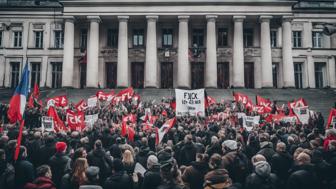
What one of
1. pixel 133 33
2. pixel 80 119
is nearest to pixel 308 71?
pixel 133 33

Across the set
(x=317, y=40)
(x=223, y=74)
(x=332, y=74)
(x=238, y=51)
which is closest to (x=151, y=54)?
(x=223, y=74)

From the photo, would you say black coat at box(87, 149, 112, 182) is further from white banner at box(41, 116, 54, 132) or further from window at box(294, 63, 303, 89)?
window at box(294, 63, 303, 89)

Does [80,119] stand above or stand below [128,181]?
above

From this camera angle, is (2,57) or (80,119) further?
(2,57)

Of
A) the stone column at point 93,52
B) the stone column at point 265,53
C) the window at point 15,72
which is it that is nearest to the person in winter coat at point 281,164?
the stone column at point 265,53

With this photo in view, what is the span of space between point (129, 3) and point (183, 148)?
A: 121ft

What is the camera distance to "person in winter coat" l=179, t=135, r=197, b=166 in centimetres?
983

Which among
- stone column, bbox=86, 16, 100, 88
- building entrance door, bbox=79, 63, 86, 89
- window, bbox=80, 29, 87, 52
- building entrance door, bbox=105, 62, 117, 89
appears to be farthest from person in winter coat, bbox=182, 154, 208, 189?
window, bbox=80, 29, 87, 52

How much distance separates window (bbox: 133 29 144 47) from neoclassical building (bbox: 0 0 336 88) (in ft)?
0.45

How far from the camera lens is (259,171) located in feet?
21.1

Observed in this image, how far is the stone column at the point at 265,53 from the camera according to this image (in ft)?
143

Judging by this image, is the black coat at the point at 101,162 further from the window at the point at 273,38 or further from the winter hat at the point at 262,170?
the window at the point at 273,38

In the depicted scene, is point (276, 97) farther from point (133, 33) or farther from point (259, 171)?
point (259, 171)

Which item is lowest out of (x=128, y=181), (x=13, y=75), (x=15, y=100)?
(x=128, y=181)
